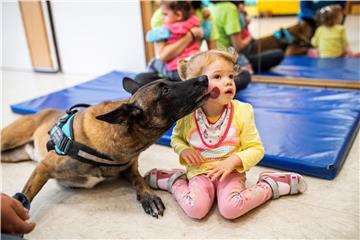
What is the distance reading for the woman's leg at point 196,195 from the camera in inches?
60.3

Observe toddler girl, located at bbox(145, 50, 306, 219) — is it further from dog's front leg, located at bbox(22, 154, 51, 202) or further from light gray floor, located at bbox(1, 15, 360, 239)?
dog's front leg, located at bbox(22, 154, 51, 202)

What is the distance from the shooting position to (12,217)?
966 millimetres

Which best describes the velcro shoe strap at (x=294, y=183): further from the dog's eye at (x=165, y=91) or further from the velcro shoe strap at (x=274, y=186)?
the dog's eye at (x=165, y=91)

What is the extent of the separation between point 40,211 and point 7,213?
2.70 feet

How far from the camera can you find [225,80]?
152 cm

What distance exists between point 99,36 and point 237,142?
11.7 ft

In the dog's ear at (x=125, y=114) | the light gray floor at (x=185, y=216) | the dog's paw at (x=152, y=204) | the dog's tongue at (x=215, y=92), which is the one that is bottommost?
the light gray floor at (x=185, y=216)

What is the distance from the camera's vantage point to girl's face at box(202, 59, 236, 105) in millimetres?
1517

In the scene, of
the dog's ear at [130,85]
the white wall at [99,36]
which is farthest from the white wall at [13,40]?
the dog's ear at [130,85]

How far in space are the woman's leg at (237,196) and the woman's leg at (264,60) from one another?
240 cm

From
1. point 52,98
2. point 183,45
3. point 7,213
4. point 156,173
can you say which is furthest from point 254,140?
point 52,98

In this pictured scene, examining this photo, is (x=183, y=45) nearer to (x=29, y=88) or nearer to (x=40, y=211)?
(x=40, y=211)

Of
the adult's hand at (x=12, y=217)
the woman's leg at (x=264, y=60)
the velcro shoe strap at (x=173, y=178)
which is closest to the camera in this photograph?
the adult's hand at (x=12, y=217)

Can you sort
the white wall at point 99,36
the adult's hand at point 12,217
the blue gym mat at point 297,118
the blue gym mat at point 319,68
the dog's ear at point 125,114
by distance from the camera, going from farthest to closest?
the white wall at point 99,36 < the blue gym mat at point 319,68 < the blue gym mat at point 297,118 < the dog's ear at point 125,114 < the adult's hand at point 12,217
